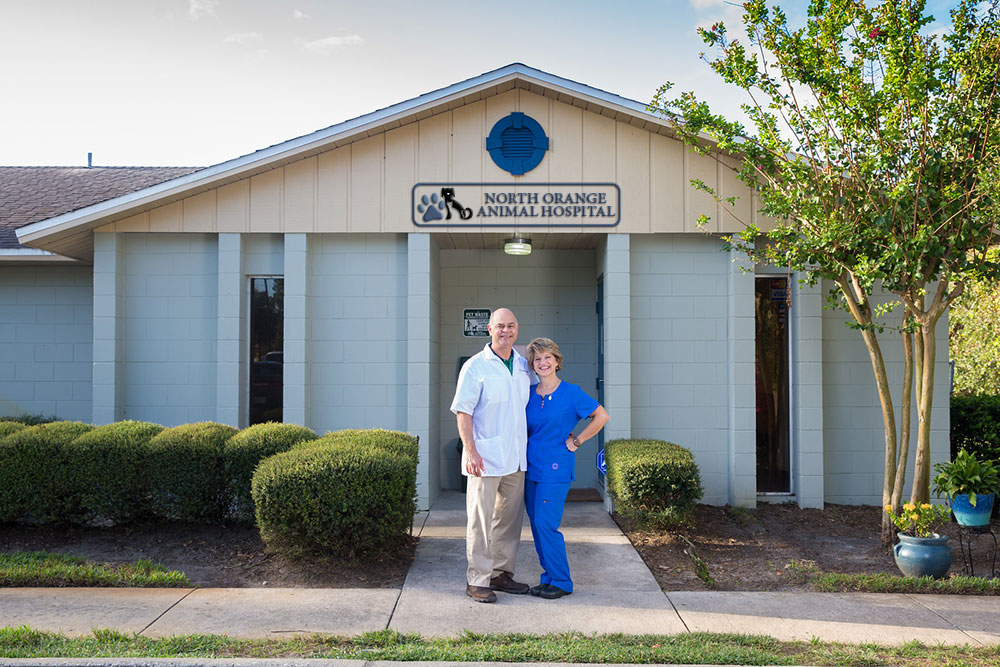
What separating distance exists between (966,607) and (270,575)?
17.0 feet

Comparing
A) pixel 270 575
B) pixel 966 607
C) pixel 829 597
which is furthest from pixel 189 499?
pixel 966 607

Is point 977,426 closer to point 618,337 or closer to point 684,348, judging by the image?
point 684,348

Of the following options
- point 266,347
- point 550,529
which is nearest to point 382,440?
point 550,529

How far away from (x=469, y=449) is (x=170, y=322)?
521 centimetres

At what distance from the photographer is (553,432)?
18.9 feet

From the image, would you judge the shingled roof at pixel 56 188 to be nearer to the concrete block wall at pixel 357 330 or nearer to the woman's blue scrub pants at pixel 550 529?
the concrete block wall at pixel 357 330

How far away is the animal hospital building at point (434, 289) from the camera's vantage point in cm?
885

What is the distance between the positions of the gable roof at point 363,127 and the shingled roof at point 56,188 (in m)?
1.86

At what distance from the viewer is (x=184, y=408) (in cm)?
906

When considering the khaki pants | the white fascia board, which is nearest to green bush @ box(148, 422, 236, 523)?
the khaki pants

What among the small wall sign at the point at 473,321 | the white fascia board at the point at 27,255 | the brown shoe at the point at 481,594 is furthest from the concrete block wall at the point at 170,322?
the brown shoe at the point at 481,594

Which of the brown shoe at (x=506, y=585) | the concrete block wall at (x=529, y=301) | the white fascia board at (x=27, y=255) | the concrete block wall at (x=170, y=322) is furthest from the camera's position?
the concrete block wall at (x=529, y=301)

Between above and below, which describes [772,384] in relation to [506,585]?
above

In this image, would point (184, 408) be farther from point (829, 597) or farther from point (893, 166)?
point (893, 166)
